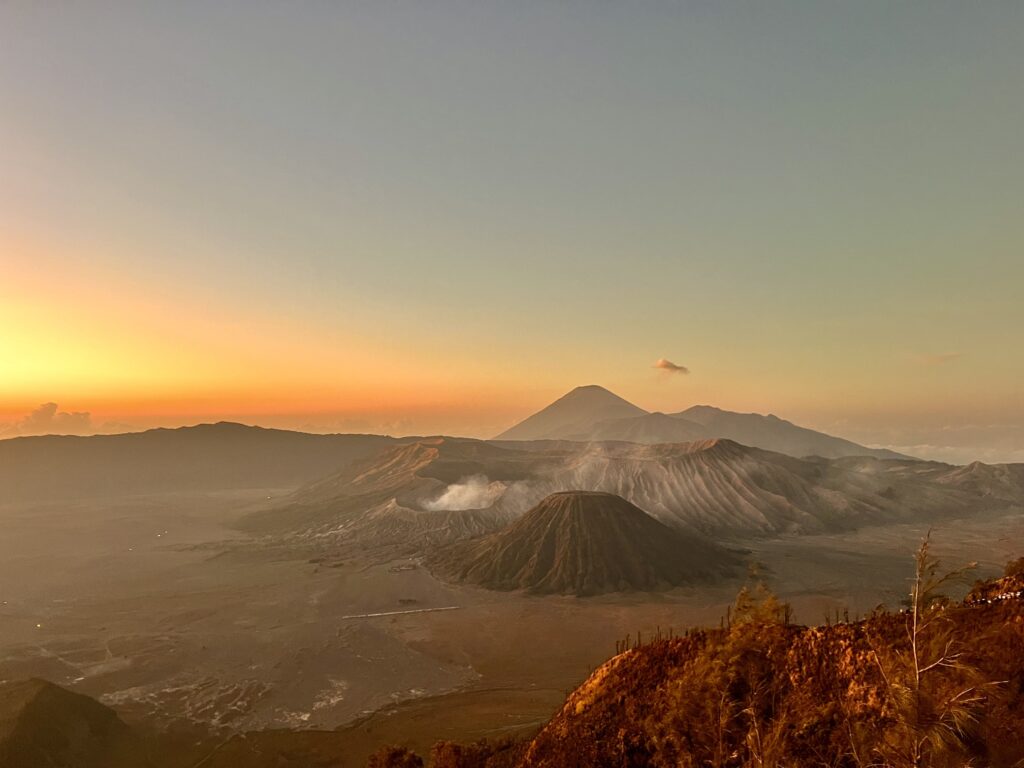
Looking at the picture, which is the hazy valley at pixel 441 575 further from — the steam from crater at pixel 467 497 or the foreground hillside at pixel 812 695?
the foreground hillside at pixel 812 695

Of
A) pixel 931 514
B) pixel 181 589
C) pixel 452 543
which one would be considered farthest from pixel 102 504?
pixel 931 514

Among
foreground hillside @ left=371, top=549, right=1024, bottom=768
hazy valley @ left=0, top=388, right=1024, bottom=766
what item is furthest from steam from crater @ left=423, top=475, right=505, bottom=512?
foreground hillside @ left=371, top=549, right=1024, bottom=768

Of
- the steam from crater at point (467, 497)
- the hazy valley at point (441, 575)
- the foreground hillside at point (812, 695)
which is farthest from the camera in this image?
the steam from crater at point (467, 497)

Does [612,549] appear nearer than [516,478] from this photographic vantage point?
Yes

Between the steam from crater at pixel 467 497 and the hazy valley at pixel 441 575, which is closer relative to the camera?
the hazy valley at pixel 441 575

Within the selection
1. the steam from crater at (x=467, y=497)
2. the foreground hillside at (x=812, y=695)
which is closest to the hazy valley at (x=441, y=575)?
the steam from crater at (x=467, y=497)

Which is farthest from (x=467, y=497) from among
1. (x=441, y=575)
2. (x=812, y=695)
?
(x=812, y=695)

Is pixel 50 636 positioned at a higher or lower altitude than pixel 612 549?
lower

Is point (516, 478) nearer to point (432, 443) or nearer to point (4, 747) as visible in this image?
point (432, 443)
